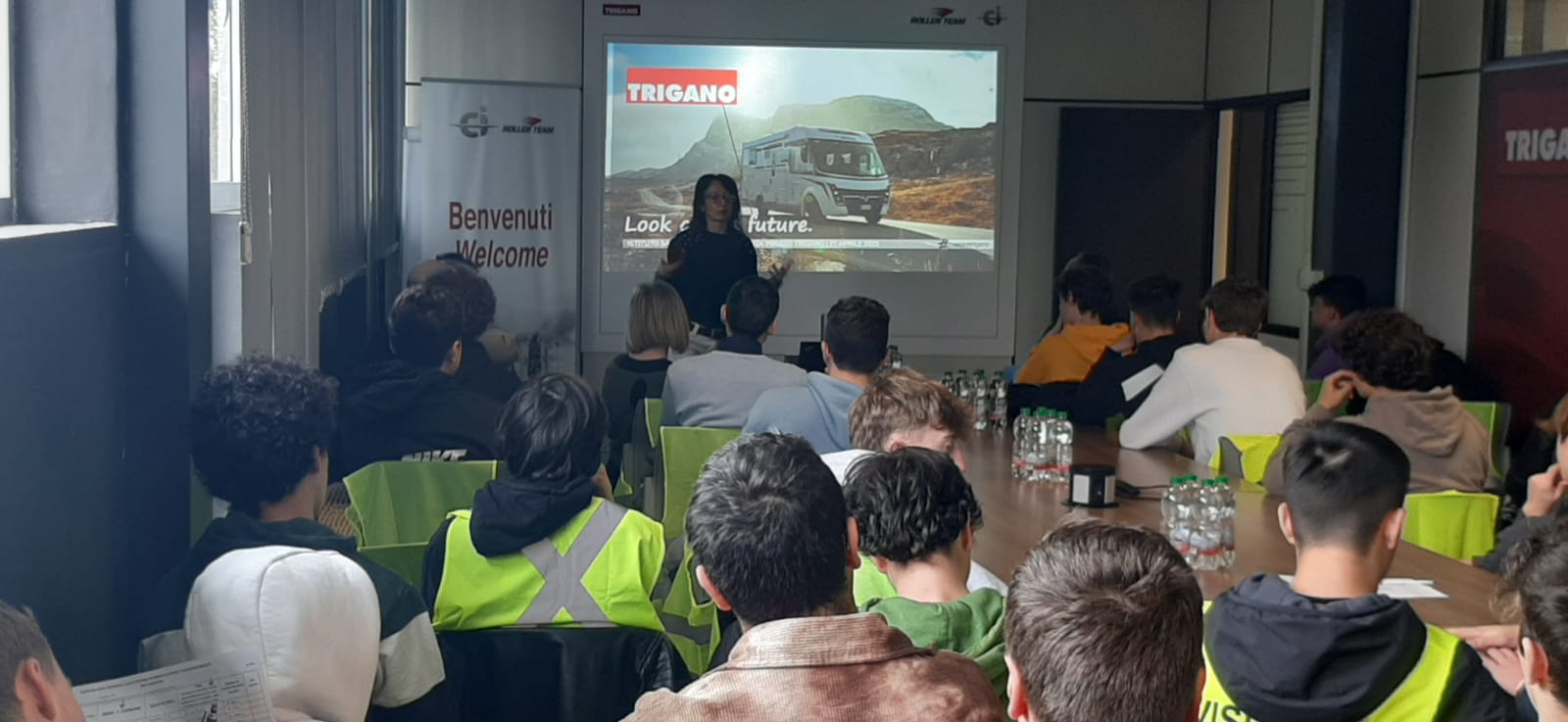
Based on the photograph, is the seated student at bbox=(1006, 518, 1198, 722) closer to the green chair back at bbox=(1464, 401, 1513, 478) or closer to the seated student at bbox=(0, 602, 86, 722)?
the seated student at bbox=(0, 602, 86, 722)

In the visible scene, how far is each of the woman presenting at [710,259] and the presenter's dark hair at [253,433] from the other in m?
5.03

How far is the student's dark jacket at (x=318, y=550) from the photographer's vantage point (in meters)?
2.34

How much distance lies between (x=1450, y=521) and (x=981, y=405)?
170cm

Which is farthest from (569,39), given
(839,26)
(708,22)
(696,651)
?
(696,651)

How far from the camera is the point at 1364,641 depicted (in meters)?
2.30

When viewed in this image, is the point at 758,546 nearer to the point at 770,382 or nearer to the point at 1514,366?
the point at 770,382

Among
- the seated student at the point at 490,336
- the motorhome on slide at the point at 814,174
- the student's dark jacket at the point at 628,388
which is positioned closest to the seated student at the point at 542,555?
the student's dark jacket at the point at 628,388

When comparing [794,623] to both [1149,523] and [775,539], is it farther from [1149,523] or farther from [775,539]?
[1149,523]

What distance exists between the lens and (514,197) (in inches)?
348

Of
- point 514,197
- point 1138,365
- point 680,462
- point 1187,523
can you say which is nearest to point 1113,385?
point 1138,365

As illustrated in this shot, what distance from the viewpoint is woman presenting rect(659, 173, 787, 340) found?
7.65 metres

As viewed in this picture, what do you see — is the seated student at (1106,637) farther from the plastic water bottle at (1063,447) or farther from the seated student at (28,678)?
the plastic water bottle at (1063,447)

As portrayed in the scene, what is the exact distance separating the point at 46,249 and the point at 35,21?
0.66 metres

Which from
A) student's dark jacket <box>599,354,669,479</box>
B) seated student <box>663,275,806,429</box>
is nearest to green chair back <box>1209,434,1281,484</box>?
seated student <box>663,275,806,429</box>
